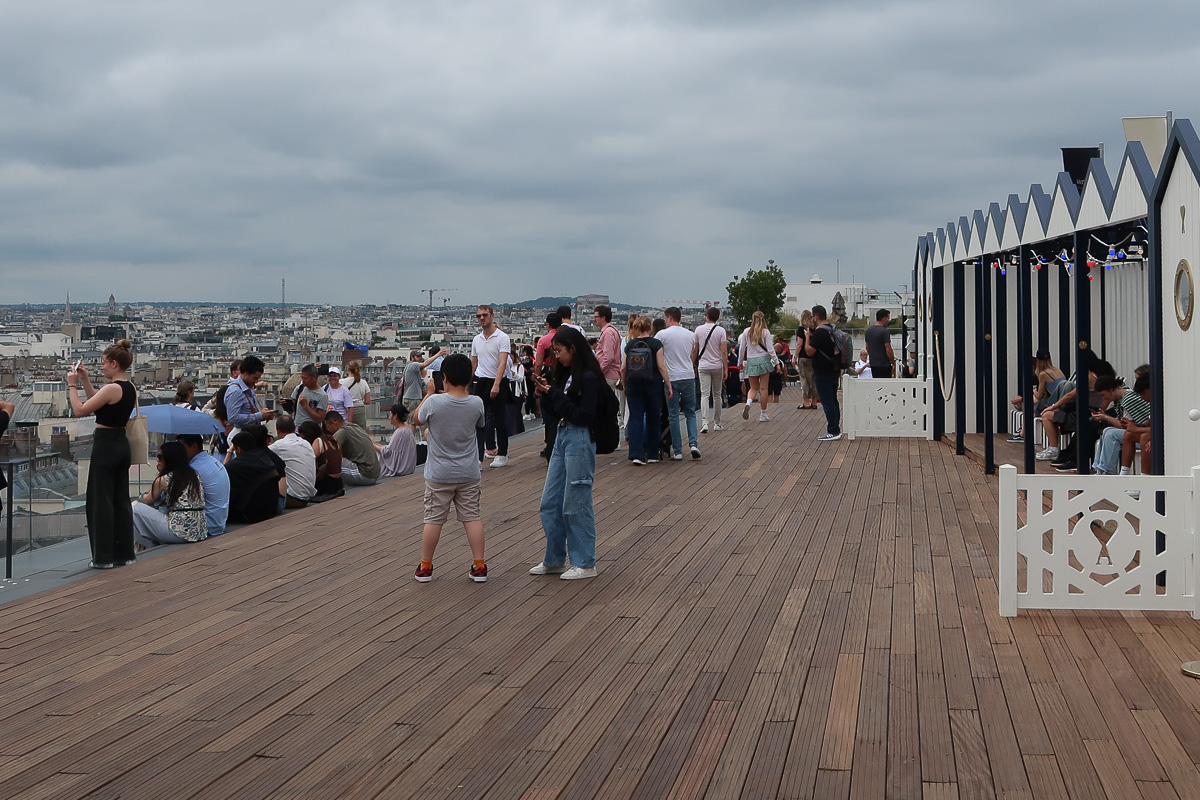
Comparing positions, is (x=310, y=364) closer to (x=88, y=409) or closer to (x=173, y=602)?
(x=88, y=409)

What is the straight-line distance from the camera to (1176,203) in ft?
20.9

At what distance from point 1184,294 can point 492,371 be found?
741 centimetres

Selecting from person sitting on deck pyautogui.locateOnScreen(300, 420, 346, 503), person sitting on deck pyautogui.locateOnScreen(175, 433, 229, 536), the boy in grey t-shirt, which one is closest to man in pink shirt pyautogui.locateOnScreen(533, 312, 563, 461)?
person sitting on deck pyautogui.locateOnScreen(300, 420, 346, 503)

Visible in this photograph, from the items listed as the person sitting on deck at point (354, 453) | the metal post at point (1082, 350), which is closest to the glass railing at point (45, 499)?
the person sitting on deck at point (354, 453)

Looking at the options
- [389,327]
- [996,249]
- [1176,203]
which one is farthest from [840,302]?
[1176,203]

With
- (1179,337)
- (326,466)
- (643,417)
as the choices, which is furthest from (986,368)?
(326,466)

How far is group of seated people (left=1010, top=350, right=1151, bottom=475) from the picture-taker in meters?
8.63

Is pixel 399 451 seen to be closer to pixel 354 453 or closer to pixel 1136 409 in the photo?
pixel 354 453

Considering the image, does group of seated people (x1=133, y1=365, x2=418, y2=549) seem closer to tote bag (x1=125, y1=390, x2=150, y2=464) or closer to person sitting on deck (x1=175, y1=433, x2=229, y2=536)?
person sitting on deck (x1=175, y1=433, x2=229, y2=536)

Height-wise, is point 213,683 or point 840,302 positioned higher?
point 840,302

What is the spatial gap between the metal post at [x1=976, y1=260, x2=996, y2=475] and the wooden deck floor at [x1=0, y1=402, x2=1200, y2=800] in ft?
11.2

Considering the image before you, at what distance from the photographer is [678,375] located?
1262 cm

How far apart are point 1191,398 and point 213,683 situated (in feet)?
16.9

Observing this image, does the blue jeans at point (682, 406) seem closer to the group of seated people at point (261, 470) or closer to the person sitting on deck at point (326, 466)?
the group of seated people at point (261, 470)
